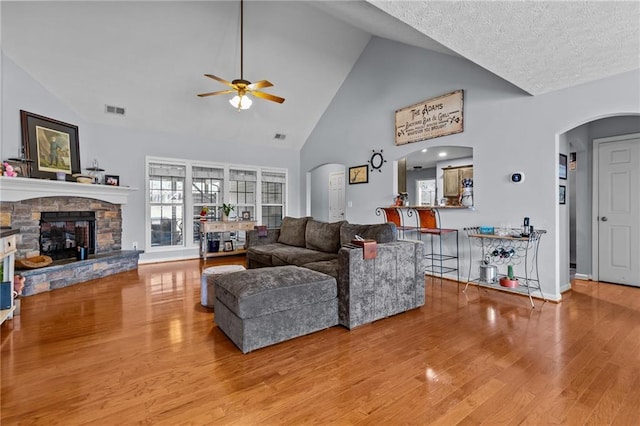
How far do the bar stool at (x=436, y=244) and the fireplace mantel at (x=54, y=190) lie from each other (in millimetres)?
5220

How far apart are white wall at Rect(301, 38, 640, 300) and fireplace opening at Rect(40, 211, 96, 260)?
4912 millimetres

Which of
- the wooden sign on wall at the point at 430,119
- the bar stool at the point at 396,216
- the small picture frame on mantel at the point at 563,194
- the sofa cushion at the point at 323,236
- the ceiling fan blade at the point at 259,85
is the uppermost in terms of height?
the ceiling fan blade at the point at 259,85

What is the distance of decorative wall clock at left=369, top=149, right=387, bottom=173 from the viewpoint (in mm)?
5751

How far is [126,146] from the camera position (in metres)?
5.86

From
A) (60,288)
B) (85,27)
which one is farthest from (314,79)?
(60,288)

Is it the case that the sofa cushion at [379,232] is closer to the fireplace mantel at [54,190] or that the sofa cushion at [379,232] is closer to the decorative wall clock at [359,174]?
the decorative wall clock at [359,174]

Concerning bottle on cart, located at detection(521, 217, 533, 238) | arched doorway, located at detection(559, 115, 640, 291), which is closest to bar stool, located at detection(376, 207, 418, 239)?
bottle on cart, located at detection(521, 217, 533, 238)

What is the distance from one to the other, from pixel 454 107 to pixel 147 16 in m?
4.67

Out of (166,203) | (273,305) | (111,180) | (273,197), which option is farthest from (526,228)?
(111,180)

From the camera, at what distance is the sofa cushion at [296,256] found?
3852 millimetres

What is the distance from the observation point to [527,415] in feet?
5.33

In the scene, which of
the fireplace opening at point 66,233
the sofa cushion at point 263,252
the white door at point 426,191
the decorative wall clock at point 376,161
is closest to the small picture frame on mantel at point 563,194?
the decorative wall clock at point 376,161

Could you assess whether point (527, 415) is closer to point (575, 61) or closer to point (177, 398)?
point (177, 398)

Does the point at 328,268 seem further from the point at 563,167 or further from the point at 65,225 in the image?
the point at 65,225
